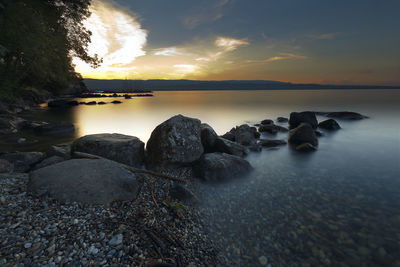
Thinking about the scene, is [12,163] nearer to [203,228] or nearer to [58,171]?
[58,171]

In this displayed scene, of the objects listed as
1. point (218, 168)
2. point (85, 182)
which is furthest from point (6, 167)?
point (218, 168)

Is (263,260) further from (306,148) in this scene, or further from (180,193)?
(306,148)

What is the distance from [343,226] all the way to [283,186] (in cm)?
231

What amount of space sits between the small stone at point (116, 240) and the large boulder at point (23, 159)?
22.9 ft

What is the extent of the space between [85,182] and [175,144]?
3.62m

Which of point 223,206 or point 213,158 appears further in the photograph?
point 213,158

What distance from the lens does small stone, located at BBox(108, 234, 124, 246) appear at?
10.3 feet

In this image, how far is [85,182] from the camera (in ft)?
14.3

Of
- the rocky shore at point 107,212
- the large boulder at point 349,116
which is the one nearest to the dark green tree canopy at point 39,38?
the rocky shore at point 107,212

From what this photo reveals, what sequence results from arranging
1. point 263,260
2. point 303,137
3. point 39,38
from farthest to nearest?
point 303,137, point 39,38, point 263,260

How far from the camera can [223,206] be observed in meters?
5.52

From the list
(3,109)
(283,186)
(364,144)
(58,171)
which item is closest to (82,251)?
(58,171)

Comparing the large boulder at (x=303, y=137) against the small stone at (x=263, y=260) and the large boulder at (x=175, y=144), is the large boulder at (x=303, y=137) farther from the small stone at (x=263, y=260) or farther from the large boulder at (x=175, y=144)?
the small stone at (x=263, y=260)

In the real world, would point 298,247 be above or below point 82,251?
below
